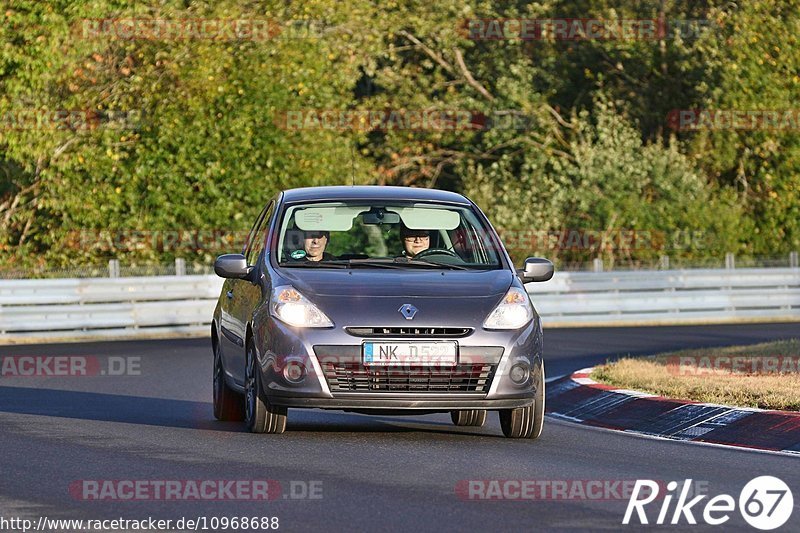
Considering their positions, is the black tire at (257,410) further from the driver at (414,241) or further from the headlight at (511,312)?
the headlight at (511,312)

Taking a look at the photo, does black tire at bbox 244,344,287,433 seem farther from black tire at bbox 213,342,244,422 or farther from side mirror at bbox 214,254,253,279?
black tire at bbox 213,342,244,422

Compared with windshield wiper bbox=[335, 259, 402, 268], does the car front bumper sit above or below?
below

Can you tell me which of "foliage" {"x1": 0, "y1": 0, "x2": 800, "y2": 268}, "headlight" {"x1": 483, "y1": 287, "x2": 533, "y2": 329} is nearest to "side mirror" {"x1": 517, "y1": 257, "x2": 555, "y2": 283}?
"headlight" {"x1": 483, "y1": 287, "x2": 533, "y2": 329}

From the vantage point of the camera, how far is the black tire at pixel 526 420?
1177cm

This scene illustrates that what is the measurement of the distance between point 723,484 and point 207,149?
1015 inches

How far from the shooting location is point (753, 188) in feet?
136

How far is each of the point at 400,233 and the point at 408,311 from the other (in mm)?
1579

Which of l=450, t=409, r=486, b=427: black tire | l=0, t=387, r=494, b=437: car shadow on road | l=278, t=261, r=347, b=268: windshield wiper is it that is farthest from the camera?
l=450, t=409, r=486, b=427: black tire

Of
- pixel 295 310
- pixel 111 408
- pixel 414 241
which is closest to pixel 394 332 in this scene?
pixel 295 310

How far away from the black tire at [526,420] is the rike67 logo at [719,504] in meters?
2.19

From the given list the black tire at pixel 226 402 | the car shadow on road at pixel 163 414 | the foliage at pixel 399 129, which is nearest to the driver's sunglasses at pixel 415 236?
the car shadow on road at pixel 163 414

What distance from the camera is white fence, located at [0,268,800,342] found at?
26266 millimetres

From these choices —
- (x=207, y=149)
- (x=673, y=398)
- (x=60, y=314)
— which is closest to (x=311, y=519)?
(x=673, y=398)

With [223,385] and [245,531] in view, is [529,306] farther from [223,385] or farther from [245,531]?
[245,531]
